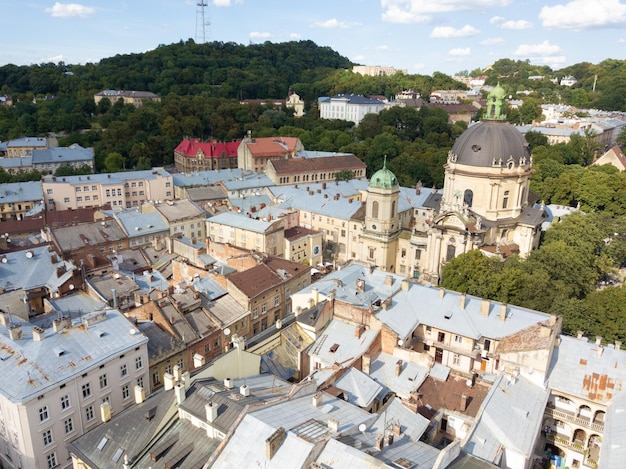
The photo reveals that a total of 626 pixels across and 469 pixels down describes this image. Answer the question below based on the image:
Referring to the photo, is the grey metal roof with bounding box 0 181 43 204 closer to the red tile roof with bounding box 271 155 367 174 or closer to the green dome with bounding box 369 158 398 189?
the red tile roof with bounding box 271 155 367 174

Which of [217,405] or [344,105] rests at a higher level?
[344,105]

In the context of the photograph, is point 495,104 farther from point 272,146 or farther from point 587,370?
point 272,146

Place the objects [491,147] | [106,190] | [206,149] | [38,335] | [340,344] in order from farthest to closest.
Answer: [206,149], [106,190], [491,147], [340,344], [38,335]

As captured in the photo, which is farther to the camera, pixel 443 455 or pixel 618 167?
pixel 618 167

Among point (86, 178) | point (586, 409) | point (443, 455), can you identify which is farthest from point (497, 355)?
point (86, 178)

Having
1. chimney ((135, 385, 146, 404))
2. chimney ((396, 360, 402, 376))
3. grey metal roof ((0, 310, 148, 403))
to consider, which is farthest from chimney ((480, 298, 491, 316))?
chimney ((135, 385, 146, 404))

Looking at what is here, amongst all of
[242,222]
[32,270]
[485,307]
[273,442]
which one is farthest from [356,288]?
[32,270]

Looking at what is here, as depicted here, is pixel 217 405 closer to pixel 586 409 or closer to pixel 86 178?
pixel 586 409
